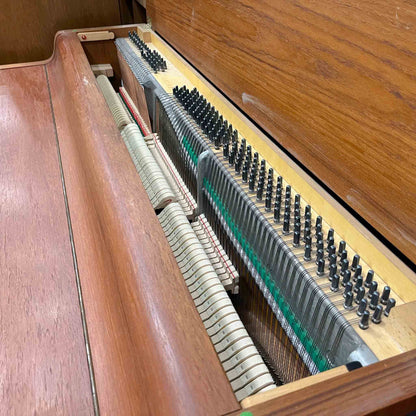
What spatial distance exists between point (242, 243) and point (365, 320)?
52 cm

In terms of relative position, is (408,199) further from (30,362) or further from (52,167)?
(52,167)

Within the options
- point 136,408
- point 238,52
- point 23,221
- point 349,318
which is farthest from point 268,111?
point 136,408

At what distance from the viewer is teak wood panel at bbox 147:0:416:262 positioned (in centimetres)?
86

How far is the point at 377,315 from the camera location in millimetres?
812

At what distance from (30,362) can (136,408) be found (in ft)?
1.15

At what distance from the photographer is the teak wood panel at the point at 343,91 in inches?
33.8

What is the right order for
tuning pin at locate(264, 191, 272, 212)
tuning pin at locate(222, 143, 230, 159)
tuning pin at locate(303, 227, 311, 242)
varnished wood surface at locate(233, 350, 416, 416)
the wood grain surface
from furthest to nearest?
the wood grain surface
tuning pin at locate(222, 143, 230, 159)
tuning pin at locate(264, 191, 272, 212)
tuning pin at locate(303, 227, 311, 242)
varnished wood surface at locate(233, 350, 416, 416)

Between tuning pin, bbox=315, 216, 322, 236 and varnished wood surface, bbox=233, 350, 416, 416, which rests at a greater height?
varnished wood surface, bbox=233, 350, 416, 416

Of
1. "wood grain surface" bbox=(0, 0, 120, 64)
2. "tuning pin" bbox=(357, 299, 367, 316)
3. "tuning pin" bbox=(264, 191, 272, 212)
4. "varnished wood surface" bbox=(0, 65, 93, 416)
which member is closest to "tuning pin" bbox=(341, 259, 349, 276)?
"tuning pin" bbox=(357, 299, 367, 316)

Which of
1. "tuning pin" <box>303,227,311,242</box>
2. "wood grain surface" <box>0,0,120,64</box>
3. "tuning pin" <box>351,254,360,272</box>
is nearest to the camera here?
"tuning pin" <box>351,254,360,272</box>

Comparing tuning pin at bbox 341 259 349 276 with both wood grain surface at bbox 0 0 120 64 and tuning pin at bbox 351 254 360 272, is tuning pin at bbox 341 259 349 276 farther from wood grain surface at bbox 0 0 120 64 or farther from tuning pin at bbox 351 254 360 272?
wood grain surface at bbox 0 0 120 64

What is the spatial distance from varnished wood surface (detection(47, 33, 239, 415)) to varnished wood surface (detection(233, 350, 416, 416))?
0.09m

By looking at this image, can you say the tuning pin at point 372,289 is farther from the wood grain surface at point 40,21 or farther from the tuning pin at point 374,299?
the wood grain surface at point 40,21

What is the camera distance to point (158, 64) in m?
2.19
